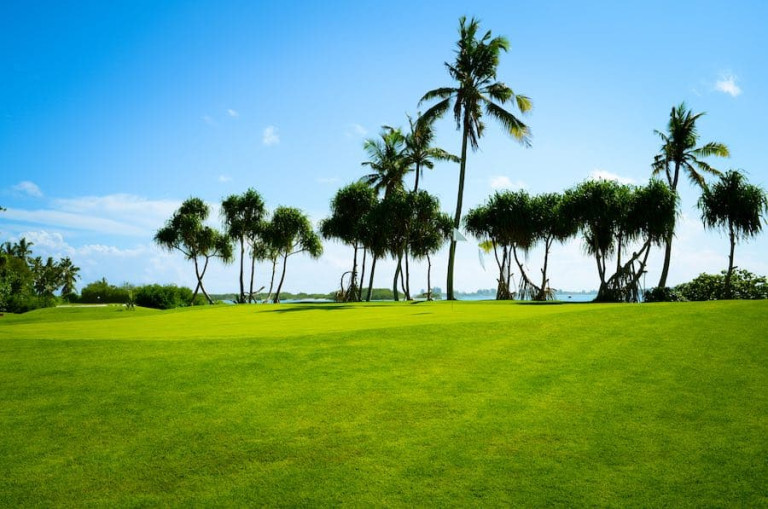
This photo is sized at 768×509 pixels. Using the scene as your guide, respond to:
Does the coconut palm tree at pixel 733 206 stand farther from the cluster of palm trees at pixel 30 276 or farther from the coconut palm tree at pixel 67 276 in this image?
the coconut palm tree at pixel 67 276

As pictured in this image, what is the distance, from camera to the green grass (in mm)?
5684

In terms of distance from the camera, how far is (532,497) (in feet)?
17.9

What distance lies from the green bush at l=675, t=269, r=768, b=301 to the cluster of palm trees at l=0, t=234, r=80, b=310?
2210 inches

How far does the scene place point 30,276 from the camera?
79.4 metres

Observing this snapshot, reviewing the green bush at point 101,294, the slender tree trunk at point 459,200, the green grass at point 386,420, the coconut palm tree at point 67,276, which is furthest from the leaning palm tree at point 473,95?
the coconut palm tree at point 67,276

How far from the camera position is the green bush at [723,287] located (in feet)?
119

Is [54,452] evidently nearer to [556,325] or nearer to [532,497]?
[532,497]

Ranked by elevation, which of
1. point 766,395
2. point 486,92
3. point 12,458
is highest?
point 486,92

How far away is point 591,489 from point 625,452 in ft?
3.53

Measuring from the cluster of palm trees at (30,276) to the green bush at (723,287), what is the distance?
5613cm

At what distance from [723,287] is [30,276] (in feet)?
298

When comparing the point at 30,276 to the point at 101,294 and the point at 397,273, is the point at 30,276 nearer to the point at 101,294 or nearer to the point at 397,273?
the point at 101,294

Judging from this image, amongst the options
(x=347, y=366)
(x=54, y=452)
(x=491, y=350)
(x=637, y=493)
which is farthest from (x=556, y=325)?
(x=54, y=452)

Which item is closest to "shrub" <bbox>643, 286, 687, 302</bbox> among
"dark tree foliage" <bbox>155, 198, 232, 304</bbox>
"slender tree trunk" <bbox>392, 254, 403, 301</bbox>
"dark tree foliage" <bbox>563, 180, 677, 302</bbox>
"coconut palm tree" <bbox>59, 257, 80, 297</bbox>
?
"dark tree foliage" <bbox>563, 180, 677, 302</bbox>
